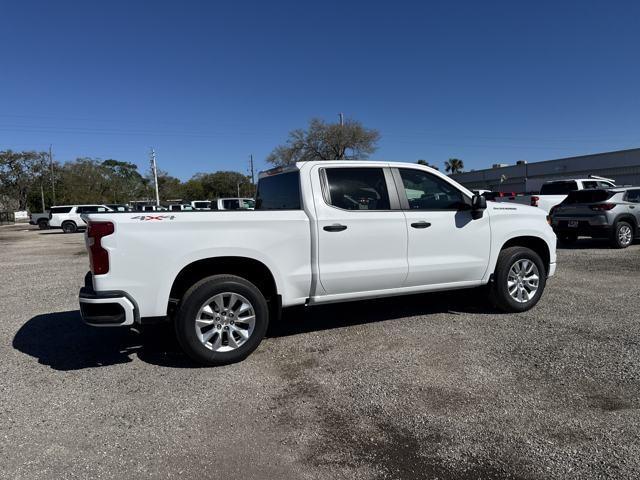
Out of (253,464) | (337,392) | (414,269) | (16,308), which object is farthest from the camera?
(16,308)

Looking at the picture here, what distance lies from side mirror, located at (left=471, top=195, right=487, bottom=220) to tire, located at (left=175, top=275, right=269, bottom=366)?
2725 millimetres

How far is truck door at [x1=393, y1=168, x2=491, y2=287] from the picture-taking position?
5129mm

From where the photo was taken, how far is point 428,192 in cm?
535

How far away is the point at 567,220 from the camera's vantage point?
12.3 metres

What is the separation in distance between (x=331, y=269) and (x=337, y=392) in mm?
1325

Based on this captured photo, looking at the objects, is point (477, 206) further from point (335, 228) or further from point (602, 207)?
point (602, 207)

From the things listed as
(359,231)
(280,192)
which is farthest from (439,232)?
(280,192)

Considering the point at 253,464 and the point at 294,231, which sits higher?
the point at 294,231

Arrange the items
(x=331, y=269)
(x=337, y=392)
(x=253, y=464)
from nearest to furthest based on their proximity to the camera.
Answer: (x=253, y=464) < (x=337, y=392) < (x=331, y=269)

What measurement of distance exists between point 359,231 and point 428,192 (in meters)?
1.14

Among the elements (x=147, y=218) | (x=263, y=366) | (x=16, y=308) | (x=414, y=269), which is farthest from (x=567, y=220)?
(x=16, y=308)

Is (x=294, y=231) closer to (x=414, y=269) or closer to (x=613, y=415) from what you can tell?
(x=414, y=269)

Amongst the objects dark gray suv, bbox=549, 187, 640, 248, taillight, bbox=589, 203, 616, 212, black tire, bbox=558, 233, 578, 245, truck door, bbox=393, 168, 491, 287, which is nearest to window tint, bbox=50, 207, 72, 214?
black tire, bbox=558, 233, 578, 245

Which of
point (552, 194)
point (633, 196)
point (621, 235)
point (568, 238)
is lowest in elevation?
point (568, 238)
